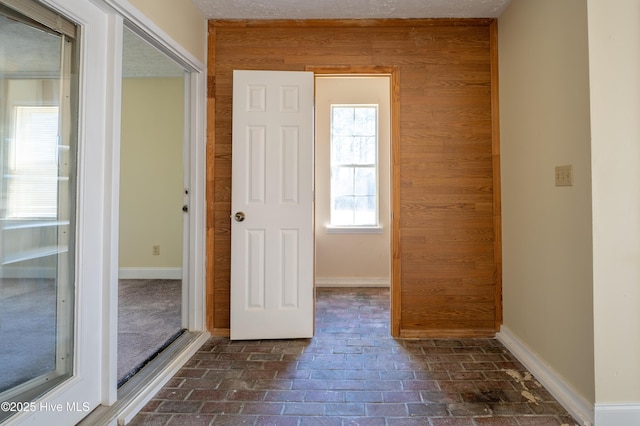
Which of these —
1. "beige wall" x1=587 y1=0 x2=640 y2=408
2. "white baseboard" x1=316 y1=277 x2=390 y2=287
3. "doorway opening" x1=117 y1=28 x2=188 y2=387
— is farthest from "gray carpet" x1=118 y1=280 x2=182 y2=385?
"beige wall" x1=587 y1=0 x2=640 y2=408

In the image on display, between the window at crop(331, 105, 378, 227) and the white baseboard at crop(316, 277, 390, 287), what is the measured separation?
0.67 metres

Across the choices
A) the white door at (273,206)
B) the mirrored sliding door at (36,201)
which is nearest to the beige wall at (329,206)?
the white door at (273,206)

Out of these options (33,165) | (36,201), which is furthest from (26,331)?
(33,165)

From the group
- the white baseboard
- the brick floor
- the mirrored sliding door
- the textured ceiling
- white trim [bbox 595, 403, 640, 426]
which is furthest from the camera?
the white baseboard

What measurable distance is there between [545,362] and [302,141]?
7.05ft

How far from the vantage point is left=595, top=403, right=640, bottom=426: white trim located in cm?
155

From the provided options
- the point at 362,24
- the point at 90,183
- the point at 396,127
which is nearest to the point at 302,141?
the point at 396,127

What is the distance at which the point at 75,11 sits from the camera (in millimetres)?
1482

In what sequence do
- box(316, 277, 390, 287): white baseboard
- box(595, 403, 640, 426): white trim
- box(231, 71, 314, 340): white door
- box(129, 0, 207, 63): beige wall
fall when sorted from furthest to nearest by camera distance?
box(316, 277, 390, 287): white baseboard < box(231, 71, 314, 340): white door < box(129, 0, 207, 63): beige wall < box(595, 403, 640, 426): white trim

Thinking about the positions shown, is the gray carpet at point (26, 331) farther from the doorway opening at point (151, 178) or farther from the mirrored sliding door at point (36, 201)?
the doorway opening at point (151, 178)

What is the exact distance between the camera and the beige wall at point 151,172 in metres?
4.32

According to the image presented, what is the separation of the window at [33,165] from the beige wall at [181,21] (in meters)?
0.79

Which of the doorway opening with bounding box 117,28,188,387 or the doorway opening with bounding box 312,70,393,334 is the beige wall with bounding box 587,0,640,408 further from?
the doorway opening with bounding box 117,28,188,387

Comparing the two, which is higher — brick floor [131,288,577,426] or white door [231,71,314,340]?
white door [231,71,314,340]
